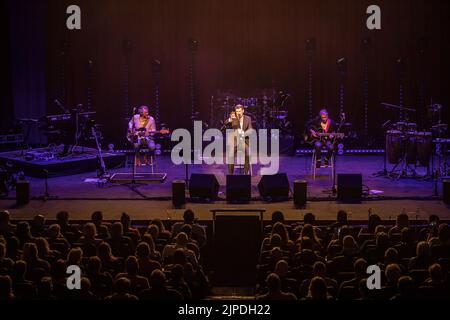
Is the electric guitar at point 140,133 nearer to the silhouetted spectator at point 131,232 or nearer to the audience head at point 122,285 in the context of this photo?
the silhouetted spectator at point 131,232

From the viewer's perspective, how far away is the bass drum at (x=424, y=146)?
16.4 meters

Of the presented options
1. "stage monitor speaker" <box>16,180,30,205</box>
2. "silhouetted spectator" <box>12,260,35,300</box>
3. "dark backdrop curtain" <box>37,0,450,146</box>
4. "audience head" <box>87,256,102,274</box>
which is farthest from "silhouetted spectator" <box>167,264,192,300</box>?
"dark backdrop curtain" <box>37,0,450,146</box>

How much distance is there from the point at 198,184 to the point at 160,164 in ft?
16.0

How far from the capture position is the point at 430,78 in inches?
858

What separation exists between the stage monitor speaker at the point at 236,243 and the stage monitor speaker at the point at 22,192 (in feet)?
15.1

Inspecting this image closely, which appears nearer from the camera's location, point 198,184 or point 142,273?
point 142,273

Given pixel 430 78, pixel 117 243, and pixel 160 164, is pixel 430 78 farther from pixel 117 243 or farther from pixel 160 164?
pixel 117 243

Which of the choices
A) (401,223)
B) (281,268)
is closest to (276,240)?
(281,268)

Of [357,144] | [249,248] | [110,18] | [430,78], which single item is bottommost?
[249,248]

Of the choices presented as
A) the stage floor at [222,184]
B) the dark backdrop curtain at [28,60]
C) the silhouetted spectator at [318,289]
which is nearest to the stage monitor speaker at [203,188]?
the stage floor at [222,184]

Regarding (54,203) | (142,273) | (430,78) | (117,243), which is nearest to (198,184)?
(54,203)

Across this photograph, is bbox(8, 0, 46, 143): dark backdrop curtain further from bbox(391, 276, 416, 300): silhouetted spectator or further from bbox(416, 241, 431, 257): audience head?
bbox(391, 276, 416, 300): silhouetted spectator

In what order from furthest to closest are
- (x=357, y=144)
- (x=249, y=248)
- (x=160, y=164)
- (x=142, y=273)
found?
(x=357, y=144) < (x=160, y=164) < (x=249, y=248) < (x=142, y=273)

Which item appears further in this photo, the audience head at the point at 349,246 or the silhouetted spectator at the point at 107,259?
the audience head at the point at 349,246
